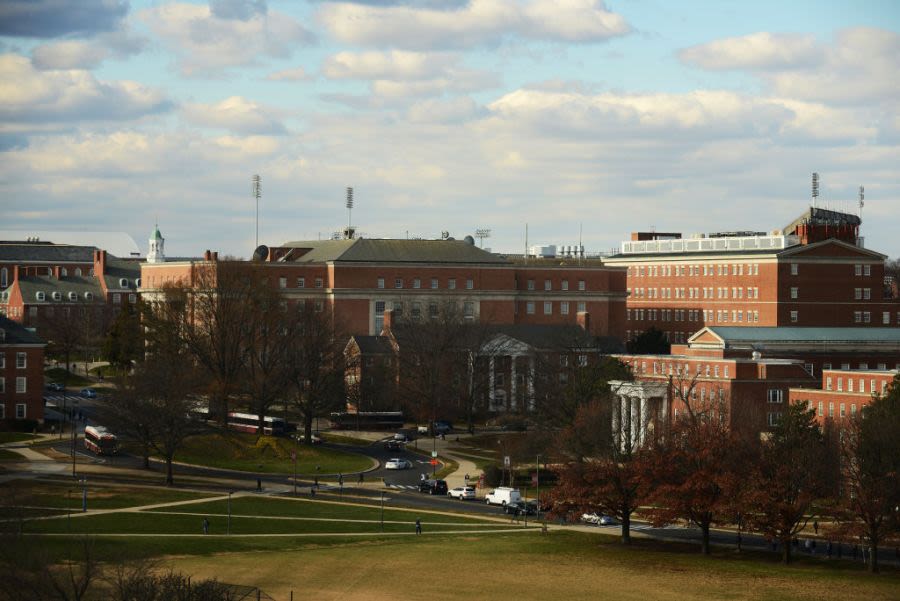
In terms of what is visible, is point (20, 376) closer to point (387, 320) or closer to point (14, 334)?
point (14, 334)

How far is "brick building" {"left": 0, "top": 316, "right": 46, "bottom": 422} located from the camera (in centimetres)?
13188

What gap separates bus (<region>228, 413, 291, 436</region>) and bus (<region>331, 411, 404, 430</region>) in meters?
8.30

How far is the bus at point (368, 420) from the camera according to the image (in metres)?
145

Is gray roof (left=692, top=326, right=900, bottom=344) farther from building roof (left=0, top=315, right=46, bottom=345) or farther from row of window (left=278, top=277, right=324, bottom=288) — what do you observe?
building roof (left=0, top=315, right=46, bottom=345)

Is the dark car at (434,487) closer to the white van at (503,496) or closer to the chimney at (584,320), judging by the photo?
the white van at (503,496)

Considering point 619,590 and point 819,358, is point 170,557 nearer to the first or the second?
point 619,590

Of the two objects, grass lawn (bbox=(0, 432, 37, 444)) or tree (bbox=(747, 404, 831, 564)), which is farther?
grass lawn (bbox=(0, 432, 37, 444))

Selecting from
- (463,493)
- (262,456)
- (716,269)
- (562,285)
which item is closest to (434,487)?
(463,493)

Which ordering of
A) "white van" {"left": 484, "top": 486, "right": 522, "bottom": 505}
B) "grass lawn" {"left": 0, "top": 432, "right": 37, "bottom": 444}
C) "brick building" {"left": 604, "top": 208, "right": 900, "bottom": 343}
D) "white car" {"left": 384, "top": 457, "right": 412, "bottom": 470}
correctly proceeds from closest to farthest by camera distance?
1. "white van" {"left": 484, "top": 486, "right": 522, "bottom": 505}
2. "white car" {"left": 384, "top": 457, "right": 412, "bottom": 470}
3. "grass lawn" {"left": 0, "top": 432, "right": 37, "bottom": 444}
4. "brick building" {"left": 604, "top": 208, "right": 900, "bottom": 343}

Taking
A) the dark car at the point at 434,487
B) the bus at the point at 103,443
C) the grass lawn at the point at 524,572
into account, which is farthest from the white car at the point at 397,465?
the grass lawn at the point at 524,572

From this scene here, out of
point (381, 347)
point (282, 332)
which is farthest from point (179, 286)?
point (381, 347)

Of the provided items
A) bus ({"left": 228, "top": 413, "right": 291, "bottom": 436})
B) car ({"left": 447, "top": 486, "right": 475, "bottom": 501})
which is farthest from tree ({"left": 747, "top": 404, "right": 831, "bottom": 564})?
bus ({"left": 228, "top": 413, "right": 291, "bottom": 436})

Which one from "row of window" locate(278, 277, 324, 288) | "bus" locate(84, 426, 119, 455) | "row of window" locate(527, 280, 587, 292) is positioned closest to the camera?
"bus" locate(84, 426, 119, 455)

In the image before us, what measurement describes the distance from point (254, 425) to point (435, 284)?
1743 inches
